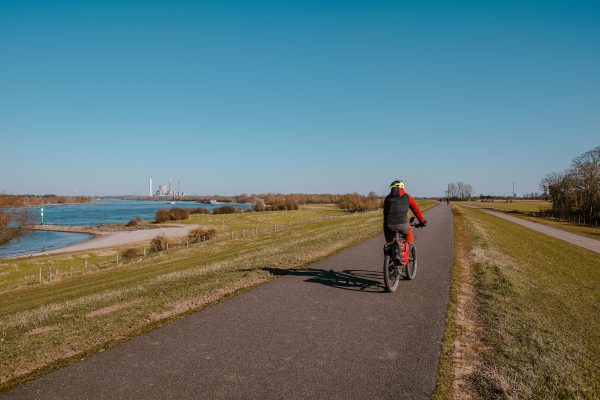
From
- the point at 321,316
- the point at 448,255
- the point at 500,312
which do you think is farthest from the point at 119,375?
the point at 448,255

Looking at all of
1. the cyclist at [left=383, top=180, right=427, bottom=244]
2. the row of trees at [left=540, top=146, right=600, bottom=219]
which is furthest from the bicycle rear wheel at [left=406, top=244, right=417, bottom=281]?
the row of trees at [left=540, top=146, right=600, bottom=219]

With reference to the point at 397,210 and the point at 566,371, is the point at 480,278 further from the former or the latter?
the point at 566,371

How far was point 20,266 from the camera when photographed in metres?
32.4

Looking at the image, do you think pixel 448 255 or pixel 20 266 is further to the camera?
pixel 20 266

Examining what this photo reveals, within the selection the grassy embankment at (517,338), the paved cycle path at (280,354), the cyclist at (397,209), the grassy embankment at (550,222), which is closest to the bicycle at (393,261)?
the cyclist at (397,209)

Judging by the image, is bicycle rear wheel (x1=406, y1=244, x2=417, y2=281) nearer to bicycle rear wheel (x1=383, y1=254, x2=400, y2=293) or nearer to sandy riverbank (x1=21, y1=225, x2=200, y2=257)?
bicycle rear wheel (x1=383, y1=254, x2=400, y2=293)

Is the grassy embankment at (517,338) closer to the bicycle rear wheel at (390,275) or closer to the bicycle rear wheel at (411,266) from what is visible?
the bicycle rear wheel at (411,266)

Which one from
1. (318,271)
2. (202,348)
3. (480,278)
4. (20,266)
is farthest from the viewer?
(20,266)

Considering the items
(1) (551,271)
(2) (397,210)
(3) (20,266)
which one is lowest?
(3) (20,266)

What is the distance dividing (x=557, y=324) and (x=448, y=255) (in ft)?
22.9

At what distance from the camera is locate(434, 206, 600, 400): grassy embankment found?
14.5 ft

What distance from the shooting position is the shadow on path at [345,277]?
30.6 feet

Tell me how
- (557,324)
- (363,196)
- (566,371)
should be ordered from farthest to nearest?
1. (363,196)
2. (557,324)
3. (566,371)

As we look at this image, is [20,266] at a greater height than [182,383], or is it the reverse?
[182,383]
